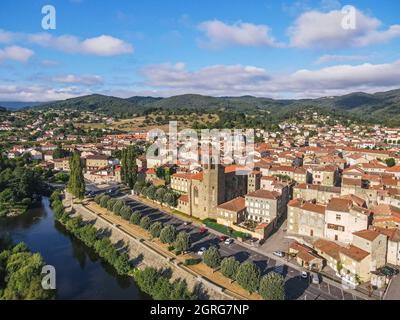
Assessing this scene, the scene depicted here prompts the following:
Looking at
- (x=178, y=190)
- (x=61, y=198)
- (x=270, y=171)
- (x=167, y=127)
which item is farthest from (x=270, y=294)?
(x=167, y=127)

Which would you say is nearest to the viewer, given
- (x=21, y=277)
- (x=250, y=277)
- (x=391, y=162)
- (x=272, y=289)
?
(x=272, y=289)

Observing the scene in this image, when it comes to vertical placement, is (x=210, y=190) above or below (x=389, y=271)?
above

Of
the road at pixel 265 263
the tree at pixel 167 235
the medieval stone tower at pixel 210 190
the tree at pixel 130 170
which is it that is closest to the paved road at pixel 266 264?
the road at pixel 265 263

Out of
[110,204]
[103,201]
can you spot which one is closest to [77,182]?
[103,201]

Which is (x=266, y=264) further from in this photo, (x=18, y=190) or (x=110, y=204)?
(x=18, y=190)

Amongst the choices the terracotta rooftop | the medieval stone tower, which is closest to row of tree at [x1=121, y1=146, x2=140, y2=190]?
the medieval stone tower
